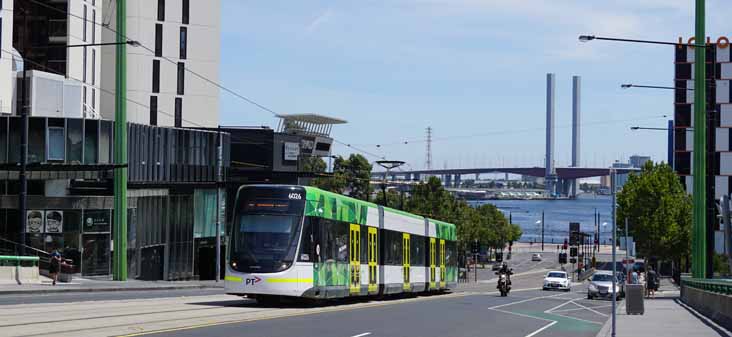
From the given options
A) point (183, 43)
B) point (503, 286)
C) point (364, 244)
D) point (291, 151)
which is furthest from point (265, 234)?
point (183, 43)

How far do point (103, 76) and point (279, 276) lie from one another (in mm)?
61003

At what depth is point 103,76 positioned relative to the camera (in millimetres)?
85250

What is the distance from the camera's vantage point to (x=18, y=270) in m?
42.8

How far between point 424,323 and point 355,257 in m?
8.11

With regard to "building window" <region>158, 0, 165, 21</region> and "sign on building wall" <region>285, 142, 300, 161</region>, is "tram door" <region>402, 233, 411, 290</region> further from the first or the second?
"building window" <region>158, 0, 165, 21</region>

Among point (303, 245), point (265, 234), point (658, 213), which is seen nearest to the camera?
point (265, 234)

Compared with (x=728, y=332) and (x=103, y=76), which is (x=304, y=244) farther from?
(x=103, y=76)

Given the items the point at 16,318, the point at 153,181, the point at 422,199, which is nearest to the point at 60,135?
the point at 153,181

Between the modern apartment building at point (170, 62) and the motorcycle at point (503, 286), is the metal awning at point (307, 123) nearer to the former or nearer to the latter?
the modern apartment building at point (170, 62)

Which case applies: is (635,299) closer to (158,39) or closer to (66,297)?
(66,297)

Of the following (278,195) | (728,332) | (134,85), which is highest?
(134,85)

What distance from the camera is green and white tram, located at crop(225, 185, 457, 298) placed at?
27.8 m

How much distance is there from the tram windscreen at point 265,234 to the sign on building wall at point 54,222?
94.5 ft

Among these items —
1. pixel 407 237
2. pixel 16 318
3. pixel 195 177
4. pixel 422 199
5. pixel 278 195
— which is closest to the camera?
pixel 16 318
